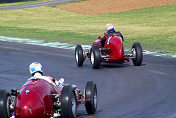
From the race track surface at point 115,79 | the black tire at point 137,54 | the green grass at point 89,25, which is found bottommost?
the race track surface at point 115,79

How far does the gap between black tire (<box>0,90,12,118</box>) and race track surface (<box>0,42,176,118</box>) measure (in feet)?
6.04

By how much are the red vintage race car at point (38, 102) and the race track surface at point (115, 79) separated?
3.64 ft

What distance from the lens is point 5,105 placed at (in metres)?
8.07

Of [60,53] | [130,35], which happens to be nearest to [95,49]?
[60,53]

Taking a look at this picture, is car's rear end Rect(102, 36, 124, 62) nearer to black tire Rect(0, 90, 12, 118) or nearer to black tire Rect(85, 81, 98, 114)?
black tire Rect(85, 81, 98, 114)

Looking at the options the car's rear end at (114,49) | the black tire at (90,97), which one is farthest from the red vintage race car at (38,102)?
the car's rear end at (114,49)

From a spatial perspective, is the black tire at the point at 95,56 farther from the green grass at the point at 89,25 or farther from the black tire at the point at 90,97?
the green grass at the point at 89,25

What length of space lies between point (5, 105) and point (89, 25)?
30.8 m

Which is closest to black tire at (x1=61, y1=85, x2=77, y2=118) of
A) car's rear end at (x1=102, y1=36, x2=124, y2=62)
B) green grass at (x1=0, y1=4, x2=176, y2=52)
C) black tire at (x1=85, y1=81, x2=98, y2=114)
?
black tire at (x1=85, y1=81, x2=98, y2=114)

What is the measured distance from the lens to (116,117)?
9305 mm

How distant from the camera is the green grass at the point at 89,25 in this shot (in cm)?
2754

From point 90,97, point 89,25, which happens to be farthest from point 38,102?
point 89,25

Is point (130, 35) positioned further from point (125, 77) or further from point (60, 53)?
point (125, 77)

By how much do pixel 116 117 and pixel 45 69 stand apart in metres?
8.09
